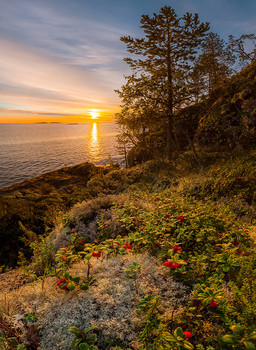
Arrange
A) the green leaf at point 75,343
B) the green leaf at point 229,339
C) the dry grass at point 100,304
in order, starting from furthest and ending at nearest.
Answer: the dry grass at point 100,304 < the green leaf at point 75,343 < the green leaf at point 229,339

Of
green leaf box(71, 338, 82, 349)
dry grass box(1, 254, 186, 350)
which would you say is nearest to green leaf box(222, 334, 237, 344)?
dry grass box(1, 254, 186, 350)

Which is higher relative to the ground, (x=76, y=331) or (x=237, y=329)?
(x=237, y=329)

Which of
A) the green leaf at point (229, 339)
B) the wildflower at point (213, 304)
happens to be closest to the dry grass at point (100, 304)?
the wildflower at point (213, 304)

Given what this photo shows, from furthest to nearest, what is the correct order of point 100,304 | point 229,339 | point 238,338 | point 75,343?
1. point 100,304
2. point 75,343
3. point 238,338
4. point 229,339

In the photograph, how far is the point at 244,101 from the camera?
1420 cm

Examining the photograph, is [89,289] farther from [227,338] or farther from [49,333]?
[227,338]

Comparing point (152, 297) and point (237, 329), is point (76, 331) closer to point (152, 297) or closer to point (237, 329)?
point (152, 297)

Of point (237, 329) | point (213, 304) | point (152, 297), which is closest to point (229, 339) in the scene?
point (237, 329)

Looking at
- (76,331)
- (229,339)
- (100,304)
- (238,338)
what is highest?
(229,339)

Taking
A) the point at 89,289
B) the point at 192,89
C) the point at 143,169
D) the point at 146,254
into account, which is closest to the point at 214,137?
the point at 192,89

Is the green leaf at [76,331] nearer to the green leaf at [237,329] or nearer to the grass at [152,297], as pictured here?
the grass at [152,297]

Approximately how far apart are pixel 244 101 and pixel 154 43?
870 cm

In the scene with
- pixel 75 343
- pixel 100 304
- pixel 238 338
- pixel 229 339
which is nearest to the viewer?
pixel 229 339

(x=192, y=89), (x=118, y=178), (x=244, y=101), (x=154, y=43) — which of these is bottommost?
(x=118, y=178)
